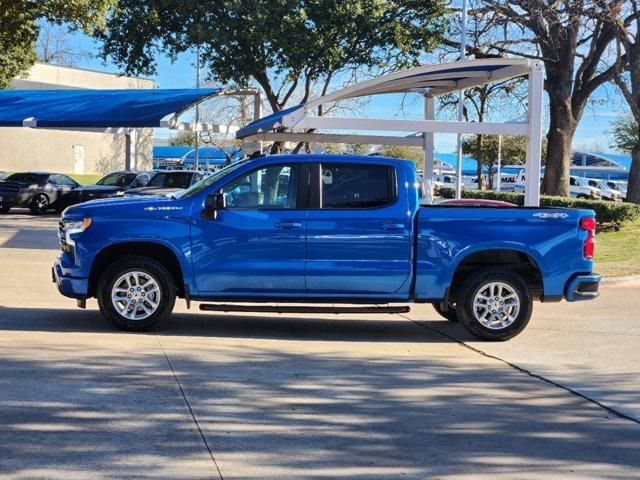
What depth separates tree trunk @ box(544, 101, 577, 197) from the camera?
30297 millimetres

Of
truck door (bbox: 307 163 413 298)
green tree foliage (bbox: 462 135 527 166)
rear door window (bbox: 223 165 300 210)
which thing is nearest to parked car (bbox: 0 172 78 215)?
rear door window (bbox: 223 165 300 210)

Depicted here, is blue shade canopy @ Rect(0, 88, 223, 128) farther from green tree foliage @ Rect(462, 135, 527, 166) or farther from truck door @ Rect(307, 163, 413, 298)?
green tree foliage @ Rect(462, 135, 527, 166)

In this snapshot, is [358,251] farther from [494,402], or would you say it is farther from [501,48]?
→ [501,48]

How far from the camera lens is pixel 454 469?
5918 mm

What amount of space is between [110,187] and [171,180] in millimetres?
4170

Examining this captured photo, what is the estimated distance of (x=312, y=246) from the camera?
33.5 ft

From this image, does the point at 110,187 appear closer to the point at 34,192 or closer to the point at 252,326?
the point at 34,192

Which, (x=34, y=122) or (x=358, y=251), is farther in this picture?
(x=34, y=122)

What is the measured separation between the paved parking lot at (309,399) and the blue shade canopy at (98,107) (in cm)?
1755

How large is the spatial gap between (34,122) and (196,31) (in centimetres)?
588

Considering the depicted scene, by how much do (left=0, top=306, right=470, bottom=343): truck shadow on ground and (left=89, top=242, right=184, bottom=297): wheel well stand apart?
524mm

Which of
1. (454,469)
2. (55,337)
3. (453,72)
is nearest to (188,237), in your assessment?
(55,337)

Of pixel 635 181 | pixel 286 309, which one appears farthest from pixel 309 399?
pixel 635 181

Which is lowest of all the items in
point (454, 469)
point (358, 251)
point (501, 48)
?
point (454, 469)
